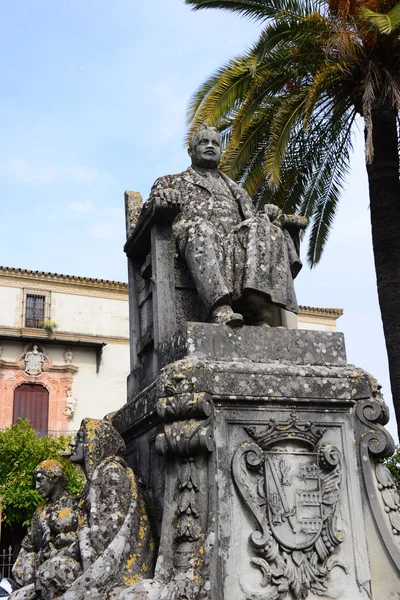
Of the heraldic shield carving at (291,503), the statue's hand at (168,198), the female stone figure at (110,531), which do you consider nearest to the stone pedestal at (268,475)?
the heraldic shield carving at (291,503)

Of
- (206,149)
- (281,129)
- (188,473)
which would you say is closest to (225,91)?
(281,129)

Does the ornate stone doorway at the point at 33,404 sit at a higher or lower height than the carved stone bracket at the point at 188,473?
higher

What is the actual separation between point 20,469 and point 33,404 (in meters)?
7.85

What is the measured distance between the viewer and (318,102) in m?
12.1

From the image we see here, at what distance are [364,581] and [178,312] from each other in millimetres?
2346

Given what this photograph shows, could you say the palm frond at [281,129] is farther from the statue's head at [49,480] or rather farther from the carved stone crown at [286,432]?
the carved stone crown at [286,432]

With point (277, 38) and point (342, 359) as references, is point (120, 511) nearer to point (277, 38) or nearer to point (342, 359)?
point (342, 359)

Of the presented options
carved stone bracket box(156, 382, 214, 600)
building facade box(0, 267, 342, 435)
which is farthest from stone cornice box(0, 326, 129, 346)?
carved stone bracket box(156, 382, 214, 600)

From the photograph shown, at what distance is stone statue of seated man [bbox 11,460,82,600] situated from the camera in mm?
4738

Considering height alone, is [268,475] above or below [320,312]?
below

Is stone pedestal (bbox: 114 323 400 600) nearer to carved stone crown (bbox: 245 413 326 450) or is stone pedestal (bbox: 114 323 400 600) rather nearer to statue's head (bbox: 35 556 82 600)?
carved stone crown (bbox: 245 413 326 450)

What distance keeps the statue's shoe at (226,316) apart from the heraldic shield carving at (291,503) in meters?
0.72

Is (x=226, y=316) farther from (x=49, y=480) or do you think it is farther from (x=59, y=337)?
(x=59, y=337)

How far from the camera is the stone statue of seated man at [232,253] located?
548cm
